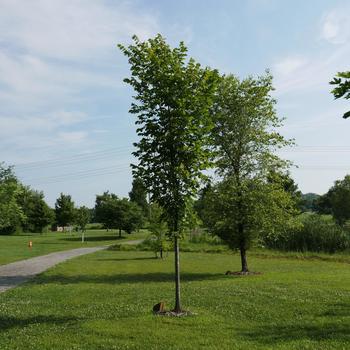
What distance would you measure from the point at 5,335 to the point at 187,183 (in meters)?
4.94

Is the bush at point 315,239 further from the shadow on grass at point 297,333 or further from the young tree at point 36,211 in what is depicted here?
the young tree at point 36,211

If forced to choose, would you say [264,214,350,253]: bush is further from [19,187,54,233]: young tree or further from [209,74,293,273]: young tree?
[19,187,54,233]: young tree

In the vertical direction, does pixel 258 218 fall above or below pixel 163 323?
above

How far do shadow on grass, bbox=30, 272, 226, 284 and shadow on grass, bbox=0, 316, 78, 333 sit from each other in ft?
27.1

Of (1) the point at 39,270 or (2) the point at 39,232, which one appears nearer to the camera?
(1) the point at 39,270

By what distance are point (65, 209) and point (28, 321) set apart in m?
69.7

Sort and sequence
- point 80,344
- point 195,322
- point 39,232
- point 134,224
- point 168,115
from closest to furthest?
point 80,344 → point 195,322 → point 168,115 → point 134,224 → point 39,232

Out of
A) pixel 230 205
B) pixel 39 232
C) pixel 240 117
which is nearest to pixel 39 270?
pixel 230 205

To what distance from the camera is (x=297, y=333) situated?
344 inches

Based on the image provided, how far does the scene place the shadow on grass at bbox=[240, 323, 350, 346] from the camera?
8305 millimetres

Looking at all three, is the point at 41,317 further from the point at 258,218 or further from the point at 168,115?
the point at 258,218

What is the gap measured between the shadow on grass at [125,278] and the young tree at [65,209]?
5748 centimetres

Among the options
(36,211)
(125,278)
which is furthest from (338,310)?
(36,211)

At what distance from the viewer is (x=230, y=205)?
894 inches
